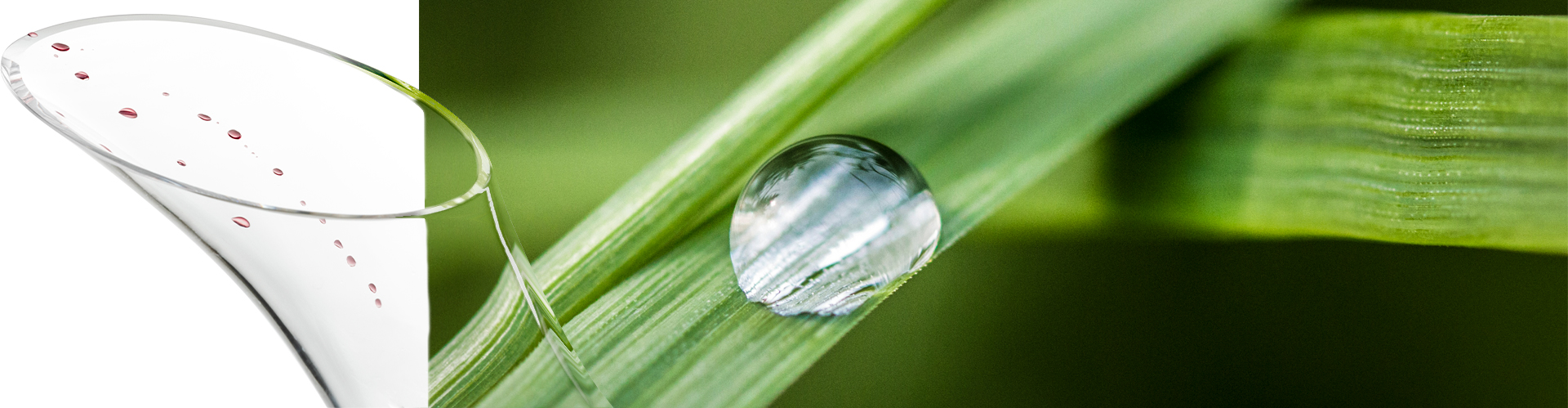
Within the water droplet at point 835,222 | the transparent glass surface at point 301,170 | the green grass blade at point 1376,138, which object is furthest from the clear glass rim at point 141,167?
the green grass blade at point 1376,138

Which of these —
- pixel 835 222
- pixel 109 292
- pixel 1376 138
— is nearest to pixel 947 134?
pixel 835 222

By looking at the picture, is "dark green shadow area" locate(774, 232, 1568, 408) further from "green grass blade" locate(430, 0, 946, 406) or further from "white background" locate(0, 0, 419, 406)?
"white background" locate(0, 0, 419, 406)

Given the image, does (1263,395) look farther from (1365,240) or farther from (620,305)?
(620,305)

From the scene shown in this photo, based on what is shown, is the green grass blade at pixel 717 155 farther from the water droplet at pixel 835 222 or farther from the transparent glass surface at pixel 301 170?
the transparent glass surface at pixel 301 170

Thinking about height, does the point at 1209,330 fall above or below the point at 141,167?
below

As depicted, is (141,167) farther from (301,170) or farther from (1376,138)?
(1376,138)
